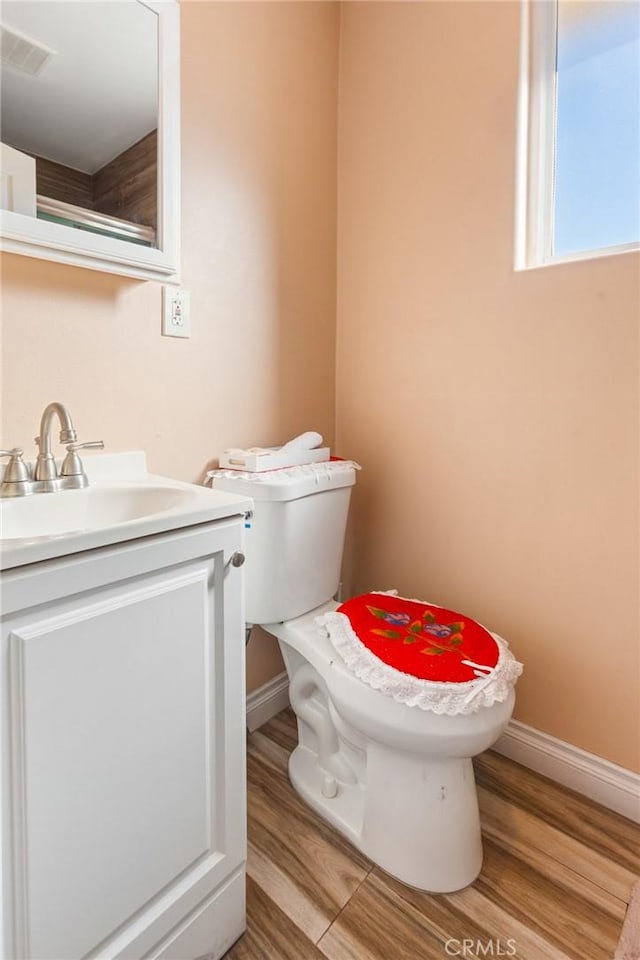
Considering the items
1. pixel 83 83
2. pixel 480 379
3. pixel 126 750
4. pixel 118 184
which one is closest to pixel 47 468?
pixel 126 750

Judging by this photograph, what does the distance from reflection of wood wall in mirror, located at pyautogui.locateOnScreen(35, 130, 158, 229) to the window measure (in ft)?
2.98

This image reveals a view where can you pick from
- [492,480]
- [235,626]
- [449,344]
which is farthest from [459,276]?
[235,626]

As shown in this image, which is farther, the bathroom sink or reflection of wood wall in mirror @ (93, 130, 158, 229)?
reflection of wood wall in mirror @ (93, 130, 158, 229)

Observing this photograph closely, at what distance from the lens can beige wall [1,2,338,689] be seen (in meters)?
0.99

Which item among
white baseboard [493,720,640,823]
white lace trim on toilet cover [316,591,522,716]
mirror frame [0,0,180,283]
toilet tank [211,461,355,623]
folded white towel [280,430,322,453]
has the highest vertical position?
mirror frame [0,0,180,283]

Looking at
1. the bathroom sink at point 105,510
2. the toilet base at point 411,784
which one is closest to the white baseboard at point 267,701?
the toilet base at point 411,784

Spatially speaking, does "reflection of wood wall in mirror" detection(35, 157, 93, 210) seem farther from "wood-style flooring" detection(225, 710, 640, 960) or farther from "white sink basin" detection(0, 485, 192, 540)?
"wood-style flooring" detection(225, 710, 640, 960)

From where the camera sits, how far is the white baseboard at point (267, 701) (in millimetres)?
1466

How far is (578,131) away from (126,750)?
1644mm

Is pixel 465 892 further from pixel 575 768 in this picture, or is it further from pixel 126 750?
pixel 126 750

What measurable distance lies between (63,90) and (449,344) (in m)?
1.05

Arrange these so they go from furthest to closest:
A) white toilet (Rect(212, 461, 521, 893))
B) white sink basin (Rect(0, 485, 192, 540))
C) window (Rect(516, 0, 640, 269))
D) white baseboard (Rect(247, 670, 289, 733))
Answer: white baseboard (Rect(247, 670, 289, 733)), window (Rect(516, 0, 640, 269)), white toilet (Rect(212, 461, 521, 893)), white sink basin (Rect(0, 485, 192, 540))

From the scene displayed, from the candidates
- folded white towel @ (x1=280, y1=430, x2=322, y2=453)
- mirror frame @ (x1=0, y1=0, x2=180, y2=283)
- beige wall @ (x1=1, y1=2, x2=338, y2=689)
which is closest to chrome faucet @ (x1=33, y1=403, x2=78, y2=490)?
beige wall @ (x1=1, y1=2, x2=338, y2=689)

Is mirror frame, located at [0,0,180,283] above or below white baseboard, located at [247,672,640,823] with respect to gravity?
above
